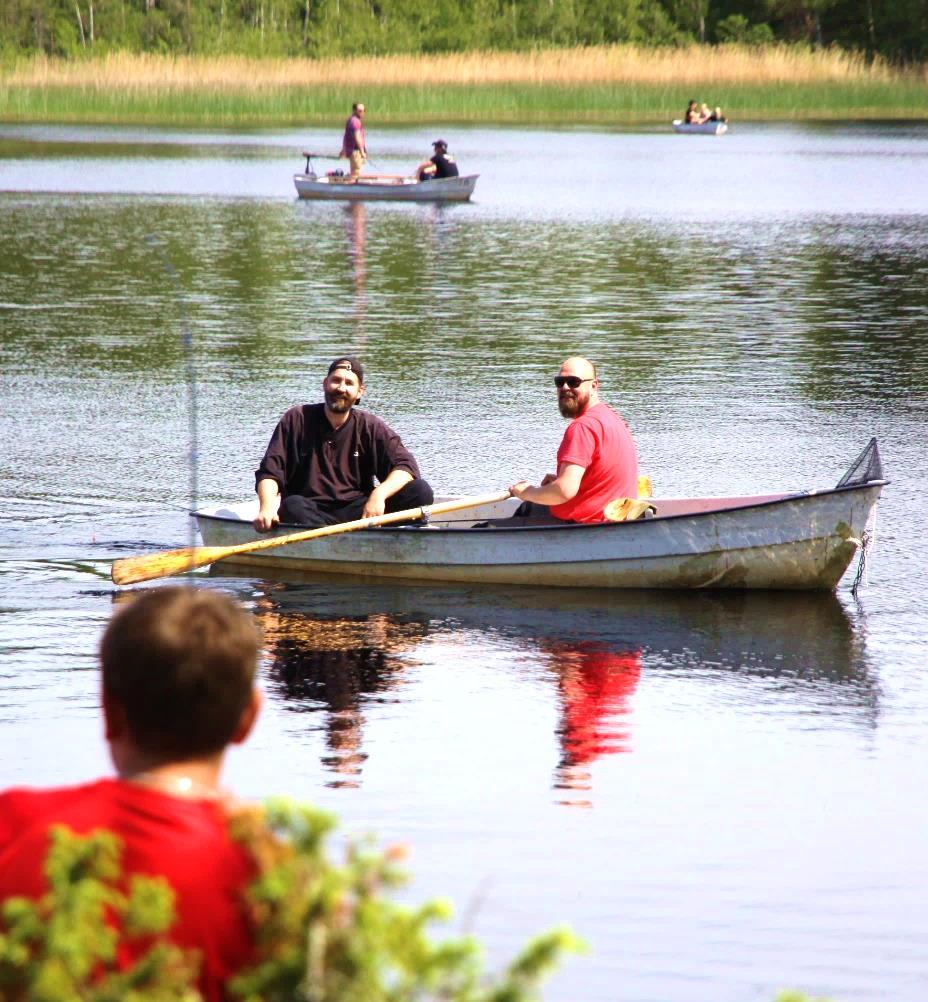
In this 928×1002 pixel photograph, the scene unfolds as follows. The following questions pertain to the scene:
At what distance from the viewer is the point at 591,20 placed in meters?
79.1

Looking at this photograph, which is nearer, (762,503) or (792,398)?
(762,503)

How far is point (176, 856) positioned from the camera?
251cm

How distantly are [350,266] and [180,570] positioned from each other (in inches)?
644

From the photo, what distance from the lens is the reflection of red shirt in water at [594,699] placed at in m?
7.16

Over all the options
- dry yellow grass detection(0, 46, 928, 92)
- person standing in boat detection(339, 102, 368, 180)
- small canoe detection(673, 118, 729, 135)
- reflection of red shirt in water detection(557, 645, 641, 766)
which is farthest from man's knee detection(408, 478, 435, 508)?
dry yellow grass detection(0, 46, 928, 92)

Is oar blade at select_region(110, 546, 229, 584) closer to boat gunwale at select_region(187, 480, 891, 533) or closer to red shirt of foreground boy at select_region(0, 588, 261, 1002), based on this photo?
boat gunwale at select_region(187, 480, 891, 533)

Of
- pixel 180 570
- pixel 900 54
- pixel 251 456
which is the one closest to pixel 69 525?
pixel 180 570

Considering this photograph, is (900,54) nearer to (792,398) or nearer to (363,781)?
(792,398)

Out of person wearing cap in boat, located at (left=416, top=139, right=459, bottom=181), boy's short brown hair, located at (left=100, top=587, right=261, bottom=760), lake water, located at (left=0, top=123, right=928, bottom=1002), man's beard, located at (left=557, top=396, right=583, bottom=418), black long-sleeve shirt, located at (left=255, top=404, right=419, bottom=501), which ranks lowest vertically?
lake water, located at (left=0, top=123, right=928, bottom=1002)

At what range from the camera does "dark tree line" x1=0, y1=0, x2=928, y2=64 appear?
244ft

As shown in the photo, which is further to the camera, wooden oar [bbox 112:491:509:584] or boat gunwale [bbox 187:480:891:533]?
wooden oar [bbox 112:491:509:584]

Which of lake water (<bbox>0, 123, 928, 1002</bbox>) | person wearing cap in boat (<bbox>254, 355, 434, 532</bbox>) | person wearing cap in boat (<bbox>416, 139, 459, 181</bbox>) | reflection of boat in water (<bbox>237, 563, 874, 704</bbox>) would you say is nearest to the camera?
lake water (<bbox>0, 123, 928, 1002</bbox>)

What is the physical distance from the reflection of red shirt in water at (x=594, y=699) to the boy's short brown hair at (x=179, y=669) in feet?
14.6

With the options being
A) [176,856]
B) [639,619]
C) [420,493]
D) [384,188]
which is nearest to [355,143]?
[384,188]
